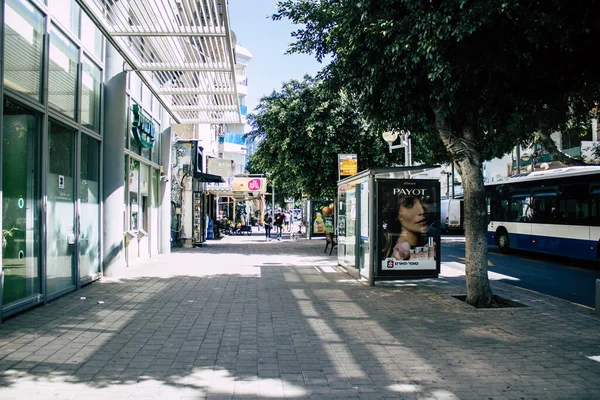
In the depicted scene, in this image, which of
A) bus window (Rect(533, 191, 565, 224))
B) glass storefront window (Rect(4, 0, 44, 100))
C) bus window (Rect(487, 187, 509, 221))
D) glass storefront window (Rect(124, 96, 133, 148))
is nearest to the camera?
glass storefront window (Rect(4, 0, 44, 100))

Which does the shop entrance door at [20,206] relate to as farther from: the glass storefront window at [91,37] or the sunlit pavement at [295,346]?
the glass storefront window at [91,37]

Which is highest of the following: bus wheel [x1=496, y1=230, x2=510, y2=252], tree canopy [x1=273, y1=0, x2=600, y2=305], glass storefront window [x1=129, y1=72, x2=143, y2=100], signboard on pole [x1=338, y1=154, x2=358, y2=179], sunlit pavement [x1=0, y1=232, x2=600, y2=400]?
glass storefront window [x1=129, y1=72, x2=143, y2=100]

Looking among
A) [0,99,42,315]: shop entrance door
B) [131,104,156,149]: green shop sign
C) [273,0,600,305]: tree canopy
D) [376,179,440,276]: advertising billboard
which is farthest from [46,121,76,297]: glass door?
[376,179,440,276]: advertising billboard

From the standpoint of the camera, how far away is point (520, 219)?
58.5 feet

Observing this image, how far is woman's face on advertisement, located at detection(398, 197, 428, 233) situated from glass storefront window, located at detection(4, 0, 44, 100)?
693 cm

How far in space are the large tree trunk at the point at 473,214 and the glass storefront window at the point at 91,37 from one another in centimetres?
685

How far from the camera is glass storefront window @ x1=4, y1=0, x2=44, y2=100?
6.78 m

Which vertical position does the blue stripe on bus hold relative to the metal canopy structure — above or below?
below

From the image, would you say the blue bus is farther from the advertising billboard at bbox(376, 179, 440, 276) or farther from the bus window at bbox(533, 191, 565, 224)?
the advertising billboard at bbox(376, 179, 440, 276)

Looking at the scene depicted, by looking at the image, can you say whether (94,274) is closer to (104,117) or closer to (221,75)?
(104,117)

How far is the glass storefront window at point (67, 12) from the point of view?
328 inches

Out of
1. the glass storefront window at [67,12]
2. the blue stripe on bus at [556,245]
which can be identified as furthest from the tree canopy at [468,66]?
the blue stripe on bus at [556,245]

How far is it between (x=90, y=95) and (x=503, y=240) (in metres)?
15.5

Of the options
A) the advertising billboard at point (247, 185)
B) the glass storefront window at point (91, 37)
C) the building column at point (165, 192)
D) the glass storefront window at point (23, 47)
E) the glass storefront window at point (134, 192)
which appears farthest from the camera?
the advertising billboard at point (247, 185)
